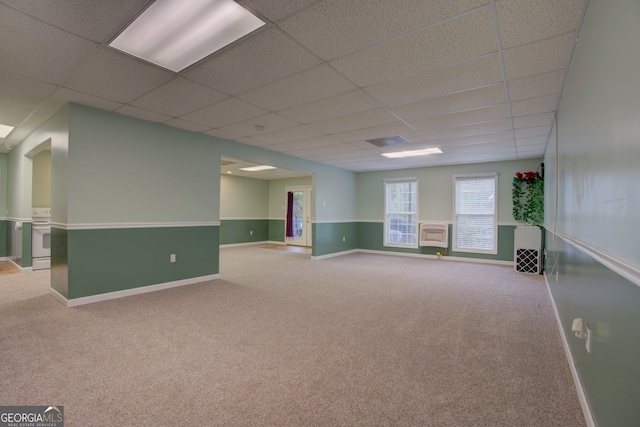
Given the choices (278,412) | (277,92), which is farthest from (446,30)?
(278,412)

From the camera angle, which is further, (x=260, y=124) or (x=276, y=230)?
(x=276, y=230)

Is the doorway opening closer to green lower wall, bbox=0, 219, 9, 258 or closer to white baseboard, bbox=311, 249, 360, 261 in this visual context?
white baseboard, bbox=311, 249, 360, 261

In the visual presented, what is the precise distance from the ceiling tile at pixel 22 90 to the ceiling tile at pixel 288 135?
2460 millimetres

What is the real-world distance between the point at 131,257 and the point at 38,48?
2458mm

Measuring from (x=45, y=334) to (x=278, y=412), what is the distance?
238cm

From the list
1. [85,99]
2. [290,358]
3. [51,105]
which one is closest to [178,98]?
[85,99]

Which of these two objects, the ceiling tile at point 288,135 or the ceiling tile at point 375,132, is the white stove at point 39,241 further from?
the ceiling tile at point 375,132

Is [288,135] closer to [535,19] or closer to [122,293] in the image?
[122,293]

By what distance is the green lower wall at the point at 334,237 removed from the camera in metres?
7.11

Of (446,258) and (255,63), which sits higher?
(255,63)

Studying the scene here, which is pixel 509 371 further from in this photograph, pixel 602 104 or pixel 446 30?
pixel 446 30

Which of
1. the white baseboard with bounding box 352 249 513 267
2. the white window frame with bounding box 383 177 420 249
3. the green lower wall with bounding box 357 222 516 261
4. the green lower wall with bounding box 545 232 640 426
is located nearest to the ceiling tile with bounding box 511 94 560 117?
the green lower wall with bounding box 545 232 640 426

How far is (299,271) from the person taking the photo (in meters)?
5.62

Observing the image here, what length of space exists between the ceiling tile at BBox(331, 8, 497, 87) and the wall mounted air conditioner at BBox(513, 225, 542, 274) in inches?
182
